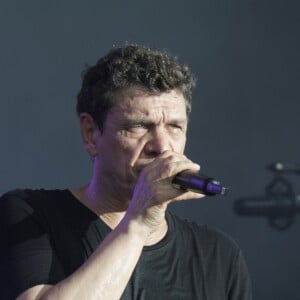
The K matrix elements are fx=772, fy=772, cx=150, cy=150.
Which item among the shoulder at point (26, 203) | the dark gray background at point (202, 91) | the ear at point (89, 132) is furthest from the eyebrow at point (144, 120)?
the dark gray background at point (202, 91)

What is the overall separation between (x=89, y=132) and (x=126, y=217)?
0.33 metres

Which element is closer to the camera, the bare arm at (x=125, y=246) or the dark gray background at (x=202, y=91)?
the bare arm at (x=125, y=246)

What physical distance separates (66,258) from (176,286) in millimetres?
242

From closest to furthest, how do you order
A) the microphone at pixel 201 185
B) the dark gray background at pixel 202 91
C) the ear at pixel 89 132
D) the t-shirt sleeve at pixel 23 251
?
the microphone at pixel 201 185, the t-shirt sleeve at pixel 23 251, the ear at pixel 89 132, the dark gray background at pixel 202 91

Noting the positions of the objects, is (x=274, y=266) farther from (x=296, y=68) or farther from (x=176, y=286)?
(x=176, y=286)

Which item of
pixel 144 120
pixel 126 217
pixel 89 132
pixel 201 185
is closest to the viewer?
pixel 201 185

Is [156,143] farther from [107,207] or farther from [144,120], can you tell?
[107,207]

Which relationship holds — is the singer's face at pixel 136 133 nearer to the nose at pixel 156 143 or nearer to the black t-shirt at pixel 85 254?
the nose at pixel 156 143

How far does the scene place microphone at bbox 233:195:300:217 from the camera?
2.78 meters

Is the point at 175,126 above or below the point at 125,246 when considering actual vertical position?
above

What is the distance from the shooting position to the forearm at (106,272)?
140 centimetres

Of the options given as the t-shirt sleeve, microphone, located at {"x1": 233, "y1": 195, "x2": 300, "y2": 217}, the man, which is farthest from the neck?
microphone, located at {"x1": 233, "y1": 195, "x2": 300, "y2": 217}

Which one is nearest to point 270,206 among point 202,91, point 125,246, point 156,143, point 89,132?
point 202,91

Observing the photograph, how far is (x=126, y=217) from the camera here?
1.50 metres
